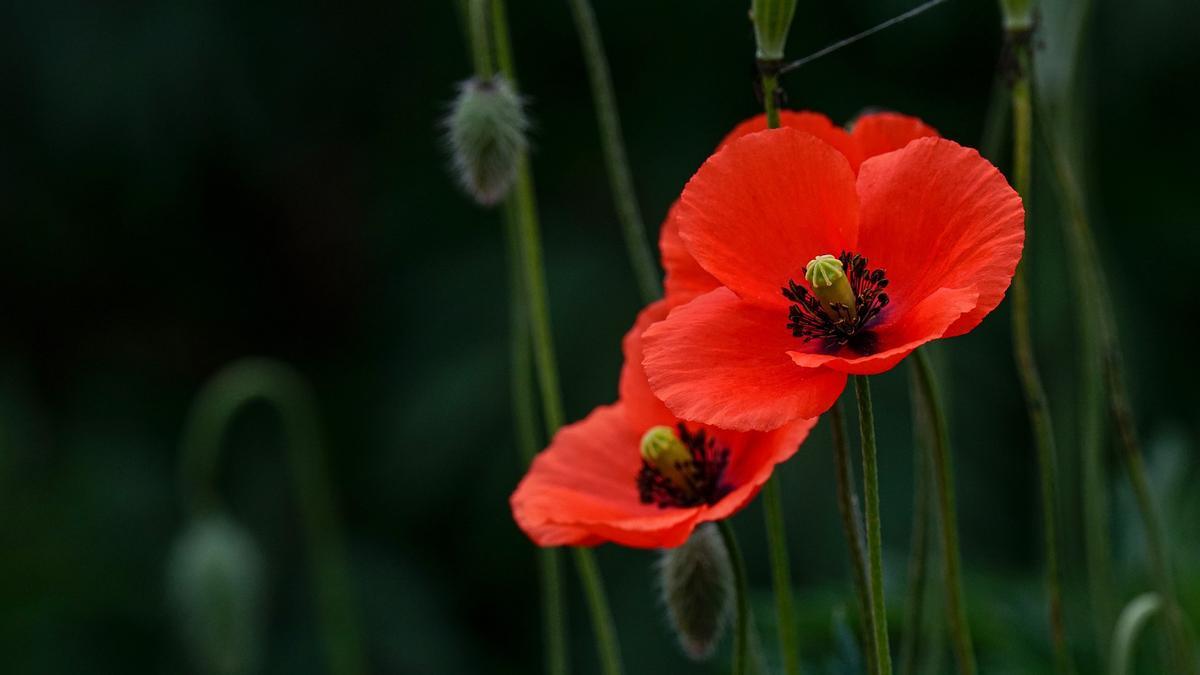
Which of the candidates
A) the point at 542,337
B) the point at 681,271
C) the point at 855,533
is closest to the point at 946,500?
the point at 855,533

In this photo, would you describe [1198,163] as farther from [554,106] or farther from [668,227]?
[668,227]

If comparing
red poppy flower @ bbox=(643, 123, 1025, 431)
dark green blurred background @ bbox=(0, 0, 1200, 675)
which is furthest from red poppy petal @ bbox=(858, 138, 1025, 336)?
dark green blurred background @ bbox=(0, 0, 1200, 675)

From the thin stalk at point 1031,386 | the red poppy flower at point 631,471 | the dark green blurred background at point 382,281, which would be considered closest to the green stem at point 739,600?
the red poppy flower at point 631,471

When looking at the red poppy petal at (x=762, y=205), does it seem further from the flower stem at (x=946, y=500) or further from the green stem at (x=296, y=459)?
the green stem at (x=296, y=459)

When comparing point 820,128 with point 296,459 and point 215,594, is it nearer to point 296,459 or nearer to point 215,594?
point 215,594

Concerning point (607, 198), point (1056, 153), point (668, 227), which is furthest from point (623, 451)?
point (607, 198)

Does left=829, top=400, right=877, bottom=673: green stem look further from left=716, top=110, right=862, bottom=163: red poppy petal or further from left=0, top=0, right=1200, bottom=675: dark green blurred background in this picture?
left=0, top=0, right=1200, bottom=675: dark green blurred background
